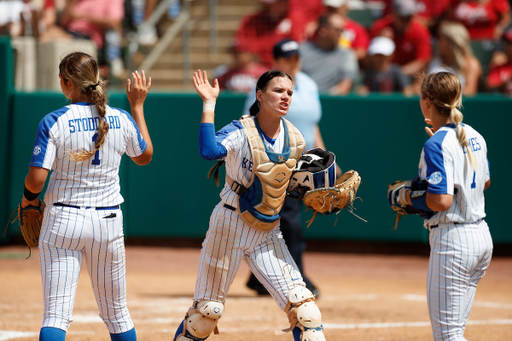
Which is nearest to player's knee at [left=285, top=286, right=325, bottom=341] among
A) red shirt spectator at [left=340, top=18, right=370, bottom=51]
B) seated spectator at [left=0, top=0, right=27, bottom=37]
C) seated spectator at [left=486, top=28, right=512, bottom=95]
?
seated spectator at [left=486, top=28, right=512, bottom=95]

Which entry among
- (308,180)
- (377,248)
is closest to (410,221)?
(377,248)

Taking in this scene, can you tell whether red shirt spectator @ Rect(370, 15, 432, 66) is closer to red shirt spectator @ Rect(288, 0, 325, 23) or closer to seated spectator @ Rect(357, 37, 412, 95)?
seated spectator @ Rect(357, 37, 412, 95)

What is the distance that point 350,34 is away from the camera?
10875mm

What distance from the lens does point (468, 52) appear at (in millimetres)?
9555

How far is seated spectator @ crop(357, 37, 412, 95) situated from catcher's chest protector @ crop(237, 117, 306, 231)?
5897 millimetres

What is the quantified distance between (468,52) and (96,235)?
739cm

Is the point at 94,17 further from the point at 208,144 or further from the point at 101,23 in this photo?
the point at 208,144

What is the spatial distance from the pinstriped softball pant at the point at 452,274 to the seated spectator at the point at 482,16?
318 inches

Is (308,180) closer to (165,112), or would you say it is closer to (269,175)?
(269,175)

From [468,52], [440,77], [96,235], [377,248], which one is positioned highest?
[468,52]

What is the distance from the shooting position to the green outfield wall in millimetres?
8844

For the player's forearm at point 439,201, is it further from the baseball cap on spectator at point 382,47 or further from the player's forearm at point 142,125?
the baseball cap on spectator at point 382,47

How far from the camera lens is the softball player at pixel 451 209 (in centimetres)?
345

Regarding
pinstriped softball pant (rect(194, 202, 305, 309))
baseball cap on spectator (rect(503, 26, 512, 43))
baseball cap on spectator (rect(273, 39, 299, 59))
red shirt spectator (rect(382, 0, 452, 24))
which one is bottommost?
pinstriped softball pant (rect(194, 202, 305, 309))
